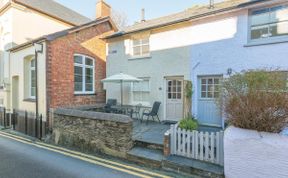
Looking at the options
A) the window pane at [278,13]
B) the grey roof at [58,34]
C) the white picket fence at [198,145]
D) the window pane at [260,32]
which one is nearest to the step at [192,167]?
the white picket fence at [198,145]

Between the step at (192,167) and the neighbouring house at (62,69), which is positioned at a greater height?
the neighbouring house at (62,69)

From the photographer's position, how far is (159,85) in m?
10.5

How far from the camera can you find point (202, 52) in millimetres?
9219

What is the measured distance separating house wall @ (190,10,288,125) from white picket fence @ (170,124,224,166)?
403cm

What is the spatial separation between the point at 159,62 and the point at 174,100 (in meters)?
2.29

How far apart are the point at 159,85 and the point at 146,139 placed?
4384mm

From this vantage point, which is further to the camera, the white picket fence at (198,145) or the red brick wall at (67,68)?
the red brick wall at (67,68)

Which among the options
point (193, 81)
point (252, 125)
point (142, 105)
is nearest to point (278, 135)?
point (252, 125)

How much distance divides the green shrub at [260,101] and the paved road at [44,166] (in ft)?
11.1

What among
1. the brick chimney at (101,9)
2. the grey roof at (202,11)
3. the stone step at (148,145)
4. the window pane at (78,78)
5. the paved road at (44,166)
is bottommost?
the paved road at (44,166)

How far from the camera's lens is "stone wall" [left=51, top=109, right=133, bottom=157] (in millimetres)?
6219

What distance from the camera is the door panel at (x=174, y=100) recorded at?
992 centimetres

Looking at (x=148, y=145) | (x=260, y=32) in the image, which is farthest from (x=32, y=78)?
(x=260, y=32)

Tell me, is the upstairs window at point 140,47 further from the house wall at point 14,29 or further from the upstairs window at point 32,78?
the house wall at point 14,29
